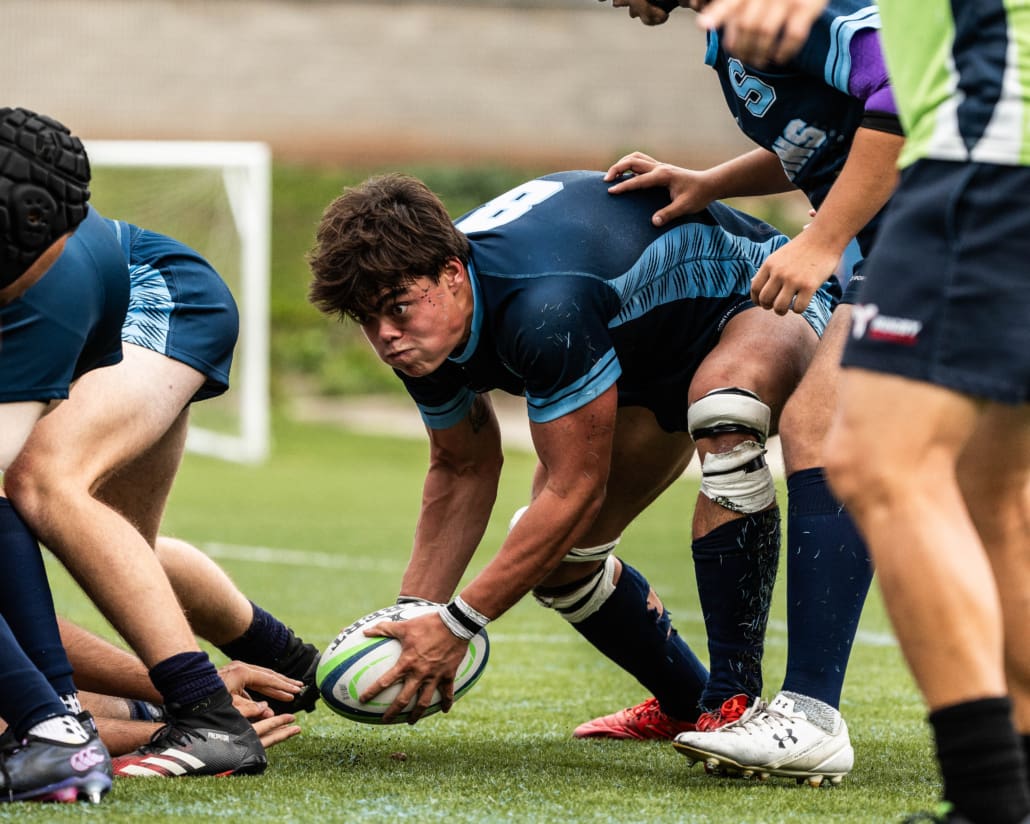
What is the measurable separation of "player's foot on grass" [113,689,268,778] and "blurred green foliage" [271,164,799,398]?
55.1 feet

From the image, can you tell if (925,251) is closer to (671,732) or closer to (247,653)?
(671,732)

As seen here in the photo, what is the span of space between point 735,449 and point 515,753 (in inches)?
37.2

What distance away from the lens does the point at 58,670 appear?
122 inches

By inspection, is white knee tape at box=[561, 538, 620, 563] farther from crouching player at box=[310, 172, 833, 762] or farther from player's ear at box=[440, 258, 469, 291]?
player's ear at box=[440, 258, 469, 291]

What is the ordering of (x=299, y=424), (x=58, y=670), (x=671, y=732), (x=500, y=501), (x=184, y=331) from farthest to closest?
(x=299, y=424) < (x=500, y=501) < (x=671, y=732) < (x=184, y=331) < (x=58, y=670)

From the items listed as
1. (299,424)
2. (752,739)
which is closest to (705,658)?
(752,739)

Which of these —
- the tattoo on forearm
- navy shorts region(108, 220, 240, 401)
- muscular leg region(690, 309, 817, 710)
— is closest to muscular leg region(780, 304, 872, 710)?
muscular leg region(690, 309, 817, 710)

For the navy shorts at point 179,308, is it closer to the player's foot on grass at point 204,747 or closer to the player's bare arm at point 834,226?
the player's foot on grass at point 204,747

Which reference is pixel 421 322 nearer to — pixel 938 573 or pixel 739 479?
pixel 739 479

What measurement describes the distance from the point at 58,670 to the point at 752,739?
145cm

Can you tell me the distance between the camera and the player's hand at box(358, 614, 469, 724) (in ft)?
11.5

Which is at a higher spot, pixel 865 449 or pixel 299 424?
pixel 865 449

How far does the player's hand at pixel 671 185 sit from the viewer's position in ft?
12.4

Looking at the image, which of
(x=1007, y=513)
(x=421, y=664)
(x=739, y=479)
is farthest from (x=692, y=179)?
(x=1007, y=513)
